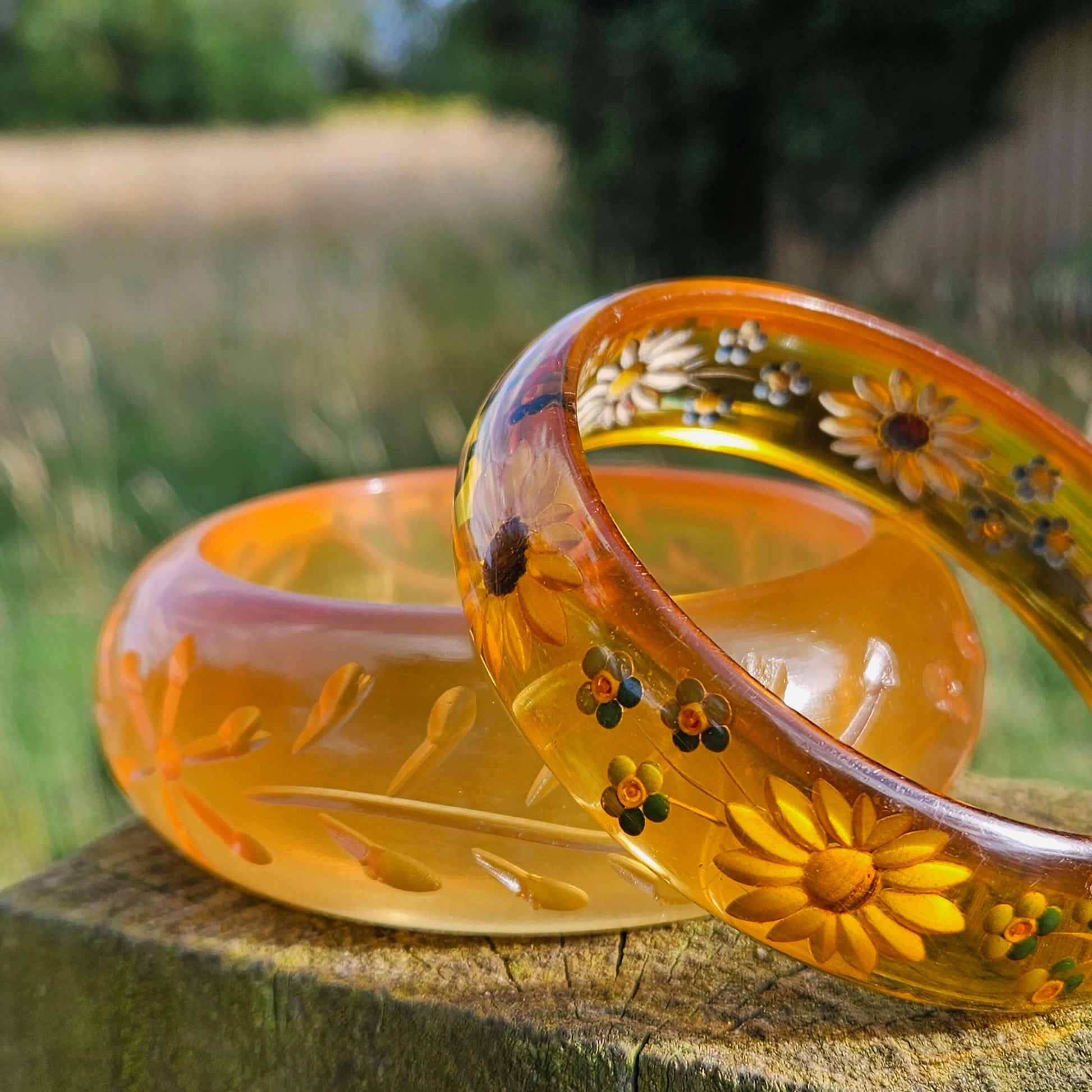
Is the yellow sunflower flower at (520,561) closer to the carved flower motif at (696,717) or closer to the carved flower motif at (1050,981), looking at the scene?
the carved flower motif at (696,717)

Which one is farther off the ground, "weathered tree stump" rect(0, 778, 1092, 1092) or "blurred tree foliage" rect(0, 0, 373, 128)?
"blurred tree foliage" rect(0, 0, 373, 128)

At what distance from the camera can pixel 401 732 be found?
753 mm

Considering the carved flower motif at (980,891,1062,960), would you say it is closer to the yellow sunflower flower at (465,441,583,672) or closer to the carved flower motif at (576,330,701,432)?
the yellow sunflower flower at (465,441,583,672)

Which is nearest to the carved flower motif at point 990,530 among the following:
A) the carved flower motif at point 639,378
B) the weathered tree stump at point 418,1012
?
the carved flower motif at point 639,378

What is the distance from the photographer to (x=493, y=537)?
715 millimetres

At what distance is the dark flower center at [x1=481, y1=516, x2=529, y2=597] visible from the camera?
689 mm

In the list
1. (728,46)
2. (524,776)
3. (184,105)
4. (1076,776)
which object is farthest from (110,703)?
(184,105)

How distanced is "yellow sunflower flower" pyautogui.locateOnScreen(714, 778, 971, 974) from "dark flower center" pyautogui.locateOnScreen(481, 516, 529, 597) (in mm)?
185

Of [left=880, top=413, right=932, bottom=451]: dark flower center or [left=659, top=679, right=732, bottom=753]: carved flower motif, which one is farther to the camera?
[left=880, top=413, right=932, bottom=451]: dark flower center

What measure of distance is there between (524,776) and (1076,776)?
1.33m

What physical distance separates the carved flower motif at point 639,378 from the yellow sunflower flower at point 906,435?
151 mm

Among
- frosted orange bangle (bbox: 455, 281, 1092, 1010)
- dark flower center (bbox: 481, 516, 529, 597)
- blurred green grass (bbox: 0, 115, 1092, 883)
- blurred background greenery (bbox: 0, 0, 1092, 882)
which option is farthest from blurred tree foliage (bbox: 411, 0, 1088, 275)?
dark flower center (bbox: 481, 516, 529, 597)

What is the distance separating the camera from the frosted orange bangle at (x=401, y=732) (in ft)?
2.45

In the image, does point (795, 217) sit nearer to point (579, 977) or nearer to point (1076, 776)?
point (1076, 776)
